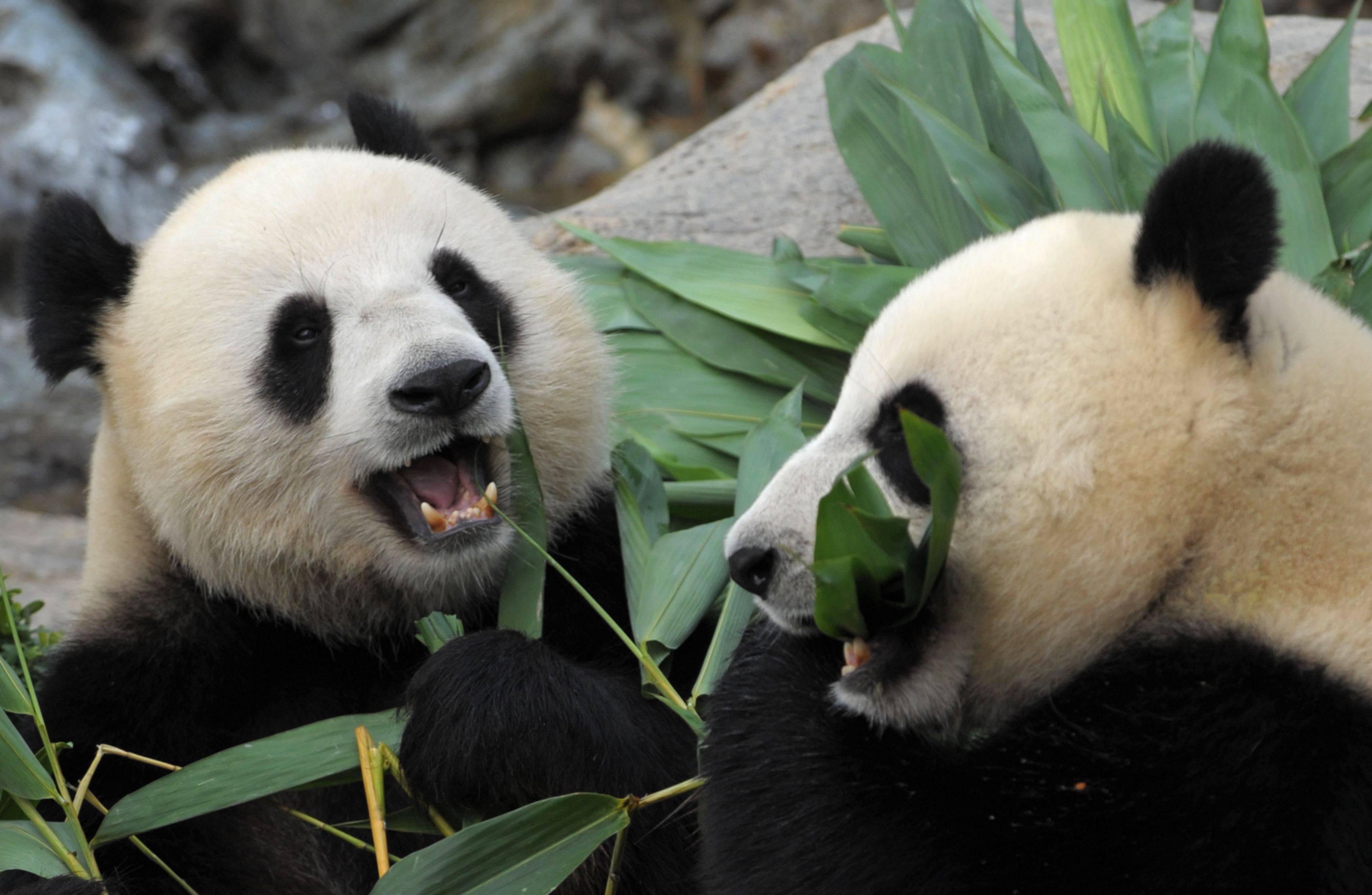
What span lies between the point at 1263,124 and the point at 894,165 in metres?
0.82

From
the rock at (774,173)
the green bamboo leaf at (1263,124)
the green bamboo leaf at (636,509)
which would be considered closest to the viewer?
the green bamboo leaf at (636,509)

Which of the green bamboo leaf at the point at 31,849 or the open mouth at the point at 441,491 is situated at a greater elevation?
the open mouth at the point at 441,491

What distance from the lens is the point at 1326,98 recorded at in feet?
10.8

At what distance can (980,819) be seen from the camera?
1.85 meters

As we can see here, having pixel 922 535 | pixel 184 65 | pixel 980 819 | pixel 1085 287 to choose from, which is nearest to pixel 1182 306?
pixel 1085 287

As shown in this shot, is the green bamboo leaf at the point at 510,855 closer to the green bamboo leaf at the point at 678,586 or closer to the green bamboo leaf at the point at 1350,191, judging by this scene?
the green bamboo leaf at the point at 678,586

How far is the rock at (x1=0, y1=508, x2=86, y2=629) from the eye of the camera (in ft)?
13.8

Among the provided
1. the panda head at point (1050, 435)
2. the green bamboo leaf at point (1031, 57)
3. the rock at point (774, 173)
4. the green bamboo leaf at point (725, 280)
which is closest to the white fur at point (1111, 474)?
the panda head at point (1050, 435)

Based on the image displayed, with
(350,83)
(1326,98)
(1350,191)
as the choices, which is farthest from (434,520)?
(350,83)

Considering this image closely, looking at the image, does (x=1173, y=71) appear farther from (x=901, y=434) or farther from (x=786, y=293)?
(x=901, y=434)

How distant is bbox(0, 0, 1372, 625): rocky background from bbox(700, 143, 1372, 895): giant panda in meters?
7.61

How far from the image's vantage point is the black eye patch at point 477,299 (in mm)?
2666

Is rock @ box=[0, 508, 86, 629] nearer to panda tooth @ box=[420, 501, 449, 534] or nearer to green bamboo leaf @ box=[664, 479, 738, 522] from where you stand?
panda tooth @ box=[420, 501, 449, 534]

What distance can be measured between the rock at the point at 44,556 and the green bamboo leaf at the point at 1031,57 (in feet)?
9.14
